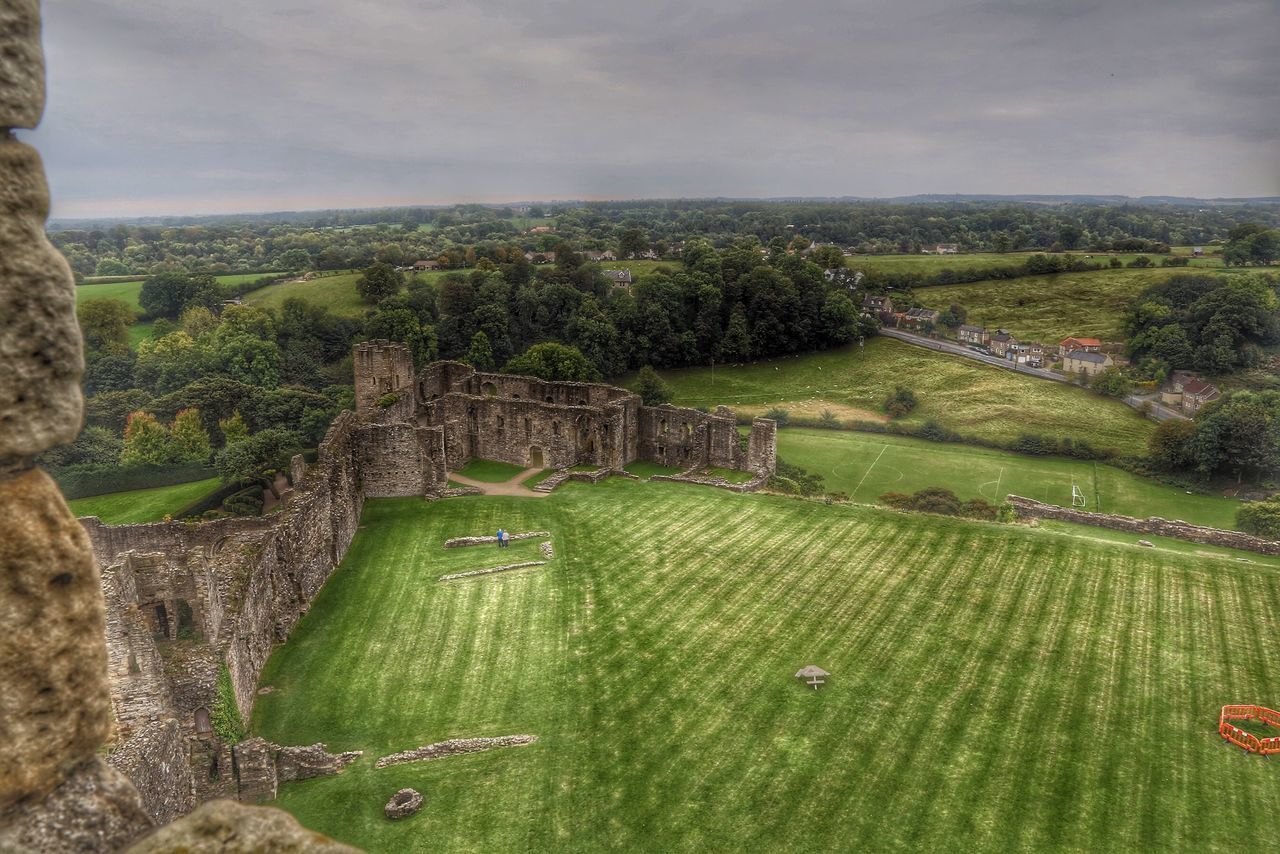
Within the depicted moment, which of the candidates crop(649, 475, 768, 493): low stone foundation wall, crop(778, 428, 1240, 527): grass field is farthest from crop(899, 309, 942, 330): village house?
crop(649, 475, 768, 493): low stone foundation wall

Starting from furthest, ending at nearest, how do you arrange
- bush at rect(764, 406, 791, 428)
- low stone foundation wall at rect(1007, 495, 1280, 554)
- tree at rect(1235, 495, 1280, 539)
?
bush at rect(764, 406, 791, 428) → tree at rect(1235, 495, 1280, 539) → low stone foundation wall at rect(1007, 495, 1280, 554)

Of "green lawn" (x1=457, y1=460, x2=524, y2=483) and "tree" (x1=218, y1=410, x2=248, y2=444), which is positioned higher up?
"green lawn" (x1=457, y1=460, x2=524, y2=483)

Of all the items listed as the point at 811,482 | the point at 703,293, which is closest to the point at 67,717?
the point at 811,482

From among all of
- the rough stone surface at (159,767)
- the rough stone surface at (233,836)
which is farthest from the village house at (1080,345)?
the rough stone surface at (233,836)

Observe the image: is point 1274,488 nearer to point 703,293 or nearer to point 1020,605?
point 1020,605

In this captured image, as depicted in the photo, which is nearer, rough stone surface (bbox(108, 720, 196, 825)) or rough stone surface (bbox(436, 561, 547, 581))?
rough stone surface (bbox(108, 720, 196, 825))

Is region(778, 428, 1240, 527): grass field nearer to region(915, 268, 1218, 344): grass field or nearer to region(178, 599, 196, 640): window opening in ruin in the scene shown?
region(178, 599, 196, 640): window opening in ruin

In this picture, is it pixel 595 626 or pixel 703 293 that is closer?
Result: pixel 595 626
